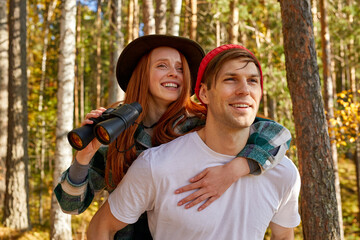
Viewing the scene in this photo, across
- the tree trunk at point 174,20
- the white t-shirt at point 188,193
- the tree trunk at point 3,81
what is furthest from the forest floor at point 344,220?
the white t-shirt at point 188,193

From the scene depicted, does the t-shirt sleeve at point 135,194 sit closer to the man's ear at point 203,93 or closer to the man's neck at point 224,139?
the man's neck at point 224,139

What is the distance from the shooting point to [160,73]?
2533 mm

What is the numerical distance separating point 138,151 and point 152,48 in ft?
2.56

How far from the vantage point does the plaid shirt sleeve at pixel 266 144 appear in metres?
2.08

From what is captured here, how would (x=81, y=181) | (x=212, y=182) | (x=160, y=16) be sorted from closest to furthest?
(x=212, y=182), (x=81, y=181), (x=160, y=16)

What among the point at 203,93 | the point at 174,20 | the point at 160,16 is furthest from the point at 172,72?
the point at 174,20

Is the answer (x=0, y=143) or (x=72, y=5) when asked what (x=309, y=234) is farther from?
(x=0, y=143)

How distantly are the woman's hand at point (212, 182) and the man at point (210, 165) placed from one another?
0.14 ft

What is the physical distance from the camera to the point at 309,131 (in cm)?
412

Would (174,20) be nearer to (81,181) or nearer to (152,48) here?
(152,48)

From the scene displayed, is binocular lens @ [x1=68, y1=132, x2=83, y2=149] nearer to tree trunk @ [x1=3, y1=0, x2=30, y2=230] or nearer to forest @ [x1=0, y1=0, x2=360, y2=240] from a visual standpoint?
forest @ [x1=0, y1=0, x2=360, y2=240]

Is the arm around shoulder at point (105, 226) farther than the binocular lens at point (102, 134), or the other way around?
the arm around shoulder at point (105, 226)

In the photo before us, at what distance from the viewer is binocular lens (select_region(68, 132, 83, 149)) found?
1.83m

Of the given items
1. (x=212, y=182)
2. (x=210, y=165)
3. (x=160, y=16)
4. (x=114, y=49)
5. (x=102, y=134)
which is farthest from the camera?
(x=114, y=49)
